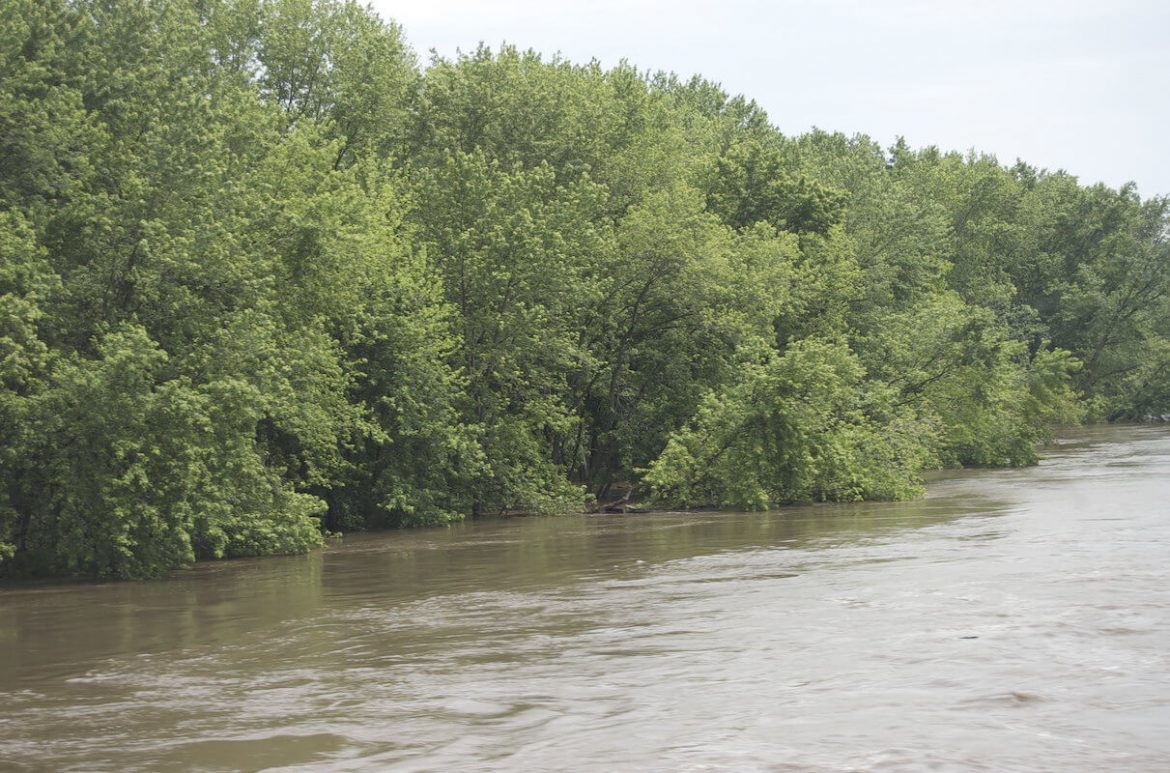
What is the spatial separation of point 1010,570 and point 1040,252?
236 ft

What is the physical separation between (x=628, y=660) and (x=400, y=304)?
19.5m

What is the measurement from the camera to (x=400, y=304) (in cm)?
3109

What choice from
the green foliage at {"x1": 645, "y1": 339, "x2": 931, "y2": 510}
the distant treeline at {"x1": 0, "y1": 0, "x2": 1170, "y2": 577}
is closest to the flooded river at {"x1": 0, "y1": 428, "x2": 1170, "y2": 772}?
the distant treeline at {"x1": 0, "y1": 0, "x2": 1170, "y2": 577}

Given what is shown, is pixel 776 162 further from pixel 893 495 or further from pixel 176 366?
pixel 176 366

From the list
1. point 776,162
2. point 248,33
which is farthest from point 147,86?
point 776,162

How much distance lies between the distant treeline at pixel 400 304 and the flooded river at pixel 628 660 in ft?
9.36

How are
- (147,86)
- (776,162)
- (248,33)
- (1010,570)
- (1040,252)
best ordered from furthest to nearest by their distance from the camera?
(1040,252) → (776,162) → (248,33) → (147,86) → (1010,570)

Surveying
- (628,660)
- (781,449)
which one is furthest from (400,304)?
(628,660)

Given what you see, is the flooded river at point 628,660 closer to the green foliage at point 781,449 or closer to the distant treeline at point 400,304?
the distant treeline at point 400,304

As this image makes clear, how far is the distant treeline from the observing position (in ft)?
71.4

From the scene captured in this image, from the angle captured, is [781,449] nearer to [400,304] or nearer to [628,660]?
[400,304]

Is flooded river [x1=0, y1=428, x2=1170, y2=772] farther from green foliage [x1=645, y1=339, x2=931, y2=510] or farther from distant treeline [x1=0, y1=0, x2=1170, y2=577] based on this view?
green foliage [x1=645, y1=339, x2=931, y2=510]

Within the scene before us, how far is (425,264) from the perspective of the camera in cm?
3231

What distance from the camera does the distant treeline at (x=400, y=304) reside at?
21766mm
